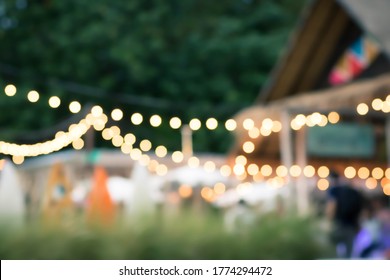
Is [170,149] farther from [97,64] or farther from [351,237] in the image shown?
[351,237]

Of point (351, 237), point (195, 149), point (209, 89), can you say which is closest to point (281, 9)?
point (209, 89)

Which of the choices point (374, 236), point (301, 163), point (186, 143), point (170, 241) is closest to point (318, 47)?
point (301, 163)

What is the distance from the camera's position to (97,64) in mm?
27828

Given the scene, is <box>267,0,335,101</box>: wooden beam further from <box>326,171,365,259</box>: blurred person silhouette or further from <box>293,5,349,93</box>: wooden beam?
<box>326,171,365,259</box>: blurred person silhouette

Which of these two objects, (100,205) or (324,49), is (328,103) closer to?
(324,49)

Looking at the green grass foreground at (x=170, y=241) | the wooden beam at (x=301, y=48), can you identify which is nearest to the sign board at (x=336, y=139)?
the wooden beam at (x=301, y=48)

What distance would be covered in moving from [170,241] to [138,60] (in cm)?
2275

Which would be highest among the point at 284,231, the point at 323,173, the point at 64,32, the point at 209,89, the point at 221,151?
the point at 64,32

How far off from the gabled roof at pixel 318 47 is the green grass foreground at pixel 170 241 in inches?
249

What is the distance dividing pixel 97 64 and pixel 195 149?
15.1 ft

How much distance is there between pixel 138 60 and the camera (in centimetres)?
2691

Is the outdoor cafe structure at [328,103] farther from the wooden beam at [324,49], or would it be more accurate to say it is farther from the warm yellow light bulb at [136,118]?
the warm yellow light bulb at [136,118]

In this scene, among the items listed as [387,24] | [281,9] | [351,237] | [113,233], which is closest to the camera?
[113,233]

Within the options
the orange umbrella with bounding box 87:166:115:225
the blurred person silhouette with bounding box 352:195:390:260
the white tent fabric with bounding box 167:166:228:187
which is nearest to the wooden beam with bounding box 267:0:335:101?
the blurred person silhouette with bounding box 352:195:390:260
